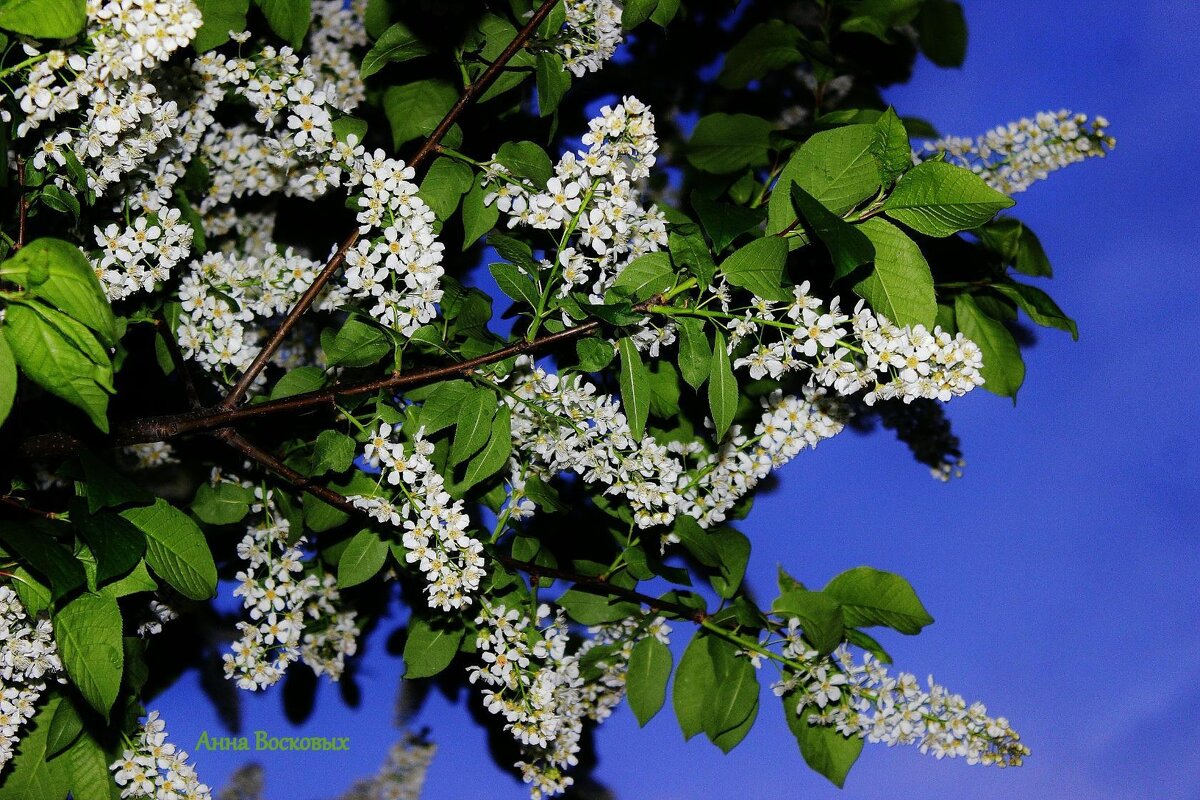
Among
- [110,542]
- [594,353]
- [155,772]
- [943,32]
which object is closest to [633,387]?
[594,353]

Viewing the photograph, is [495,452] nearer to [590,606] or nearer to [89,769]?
[590,606]

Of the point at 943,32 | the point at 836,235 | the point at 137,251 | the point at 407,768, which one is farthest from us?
the point at 407,768

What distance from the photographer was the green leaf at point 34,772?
110cm

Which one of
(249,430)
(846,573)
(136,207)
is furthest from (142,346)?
(846,573)

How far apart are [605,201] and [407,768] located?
4.41ft

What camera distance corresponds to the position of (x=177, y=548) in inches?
36.2

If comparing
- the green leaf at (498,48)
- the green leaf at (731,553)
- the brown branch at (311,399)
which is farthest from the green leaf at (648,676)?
the green leaf at (498,48)

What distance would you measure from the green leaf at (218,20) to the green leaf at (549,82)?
1.12 feet

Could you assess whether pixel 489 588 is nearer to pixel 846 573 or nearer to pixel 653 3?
pixel 846 573

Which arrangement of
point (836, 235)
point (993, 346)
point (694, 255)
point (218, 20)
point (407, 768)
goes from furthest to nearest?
1. point (407, 768)
2. point (993, 346)
3. point (218, 20)
4. point (694, 255)
5. point (836, 235)

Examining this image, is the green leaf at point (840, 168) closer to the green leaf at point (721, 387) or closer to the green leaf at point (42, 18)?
the green leaf at point (721, 387)

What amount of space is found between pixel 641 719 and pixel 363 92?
0.92m

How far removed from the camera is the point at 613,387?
1.22 metres

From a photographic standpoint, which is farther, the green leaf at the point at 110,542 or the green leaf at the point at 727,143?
the green leaf at the point at 727,143
